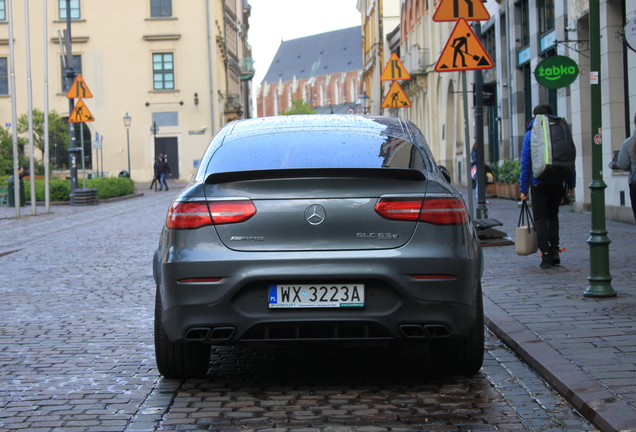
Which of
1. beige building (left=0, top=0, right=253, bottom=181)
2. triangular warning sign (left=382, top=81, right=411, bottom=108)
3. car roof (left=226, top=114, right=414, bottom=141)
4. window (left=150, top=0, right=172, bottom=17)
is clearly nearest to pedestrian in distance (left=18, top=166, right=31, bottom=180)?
triangular warning sign (left=382, top=81, right=411, bottom=108)

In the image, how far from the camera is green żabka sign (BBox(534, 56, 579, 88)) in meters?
15.6

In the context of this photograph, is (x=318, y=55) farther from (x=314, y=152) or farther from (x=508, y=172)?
(x=314, y=152)

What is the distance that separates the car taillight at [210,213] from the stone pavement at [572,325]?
104 cm

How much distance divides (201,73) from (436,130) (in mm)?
18442

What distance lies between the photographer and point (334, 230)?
4.99 meters

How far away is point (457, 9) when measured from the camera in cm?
1226

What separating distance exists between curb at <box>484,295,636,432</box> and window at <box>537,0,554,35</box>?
16827 mm

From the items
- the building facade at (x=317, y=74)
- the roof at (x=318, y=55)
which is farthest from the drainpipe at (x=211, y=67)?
the roof at (x=318, y=55)

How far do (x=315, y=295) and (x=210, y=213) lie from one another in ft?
2.36

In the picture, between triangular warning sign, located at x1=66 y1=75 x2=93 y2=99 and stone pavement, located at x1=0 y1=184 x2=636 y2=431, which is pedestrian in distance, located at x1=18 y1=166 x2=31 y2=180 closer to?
triangular warning sign, located at x1=66 y1=75 x2=93 y2=99

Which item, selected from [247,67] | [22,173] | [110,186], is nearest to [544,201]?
[22,173]

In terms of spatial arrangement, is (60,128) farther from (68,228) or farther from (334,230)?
(334,230)

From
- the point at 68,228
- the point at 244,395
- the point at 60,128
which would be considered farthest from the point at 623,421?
the point at 60,128

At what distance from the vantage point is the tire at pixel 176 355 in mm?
5474
